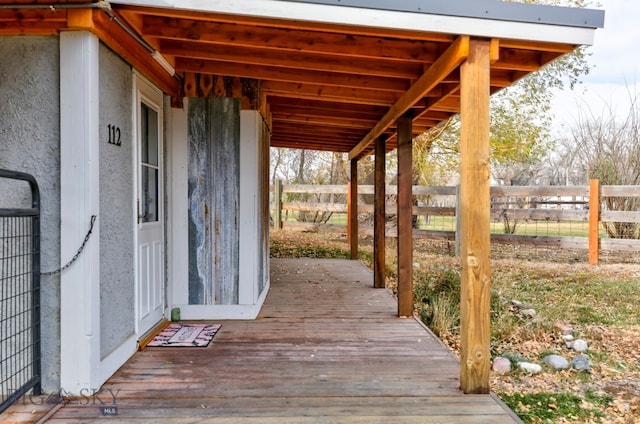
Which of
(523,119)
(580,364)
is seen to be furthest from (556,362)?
(523,119)

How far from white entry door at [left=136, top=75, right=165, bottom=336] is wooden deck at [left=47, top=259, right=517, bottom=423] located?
44 cm

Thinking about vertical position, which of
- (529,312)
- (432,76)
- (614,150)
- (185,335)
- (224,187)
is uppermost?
(614,150)

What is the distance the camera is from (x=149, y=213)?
3.47m

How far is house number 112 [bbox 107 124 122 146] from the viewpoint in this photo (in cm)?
264

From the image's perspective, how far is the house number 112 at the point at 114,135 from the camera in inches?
104

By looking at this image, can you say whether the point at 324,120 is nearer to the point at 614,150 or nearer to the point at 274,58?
the point at 274,58

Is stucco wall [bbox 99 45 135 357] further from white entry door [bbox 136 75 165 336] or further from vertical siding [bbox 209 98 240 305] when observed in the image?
vertical siding [bbox 209 98 240 305]

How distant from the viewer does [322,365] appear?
2.91 metres

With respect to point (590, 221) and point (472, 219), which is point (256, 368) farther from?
point (590, 221)

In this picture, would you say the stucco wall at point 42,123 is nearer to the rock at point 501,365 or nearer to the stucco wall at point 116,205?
the stucco wall at point 116,205

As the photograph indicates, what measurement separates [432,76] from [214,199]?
7.45 ft

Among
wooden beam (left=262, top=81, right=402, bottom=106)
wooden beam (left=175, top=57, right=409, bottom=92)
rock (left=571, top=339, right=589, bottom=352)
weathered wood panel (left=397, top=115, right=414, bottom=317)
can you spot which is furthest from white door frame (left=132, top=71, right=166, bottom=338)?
rock (left=571, top=339, right=589, bottom=352)

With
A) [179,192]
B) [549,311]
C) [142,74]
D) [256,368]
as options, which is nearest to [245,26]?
[142,74]

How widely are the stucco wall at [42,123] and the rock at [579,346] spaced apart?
4.07 m
